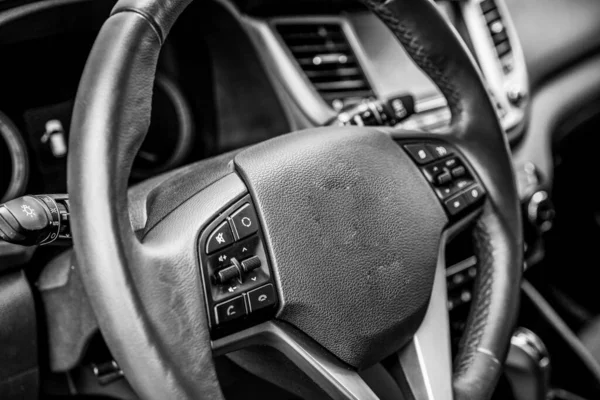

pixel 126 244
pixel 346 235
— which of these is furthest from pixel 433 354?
pixel 126 244

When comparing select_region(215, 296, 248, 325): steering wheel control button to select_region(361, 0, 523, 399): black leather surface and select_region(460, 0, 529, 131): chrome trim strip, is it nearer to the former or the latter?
select_region(361, 0, 523, 399): black leather surface

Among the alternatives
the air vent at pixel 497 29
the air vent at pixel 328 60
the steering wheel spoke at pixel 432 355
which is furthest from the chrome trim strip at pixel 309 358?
the air vent at pixel 497 29

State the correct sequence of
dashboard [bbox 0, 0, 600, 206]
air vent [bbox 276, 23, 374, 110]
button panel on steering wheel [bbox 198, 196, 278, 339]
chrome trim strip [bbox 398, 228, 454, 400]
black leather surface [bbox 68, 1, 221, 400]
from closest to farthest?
black leather surface [bbox 68, 1, 221, 400]
button panel on steering wheel [bbox 198, 196, 278, 339]
chrome trim strip [bbox 398, 228, 454, 400]
dashboard [bbox 0, 0, 600, 206]
air vent [bbox 276, 23, 374, 110]

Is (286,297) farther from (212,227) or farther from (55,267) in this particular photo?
(55,267)

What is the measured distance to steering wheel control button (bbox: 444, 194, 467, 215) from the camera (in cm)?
96

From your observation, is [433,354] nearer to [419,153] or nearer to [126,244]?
[419,153]

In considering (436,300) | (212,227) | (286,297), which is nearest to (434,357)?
(436,300)

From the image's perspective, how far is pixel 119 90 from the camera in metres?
0.63

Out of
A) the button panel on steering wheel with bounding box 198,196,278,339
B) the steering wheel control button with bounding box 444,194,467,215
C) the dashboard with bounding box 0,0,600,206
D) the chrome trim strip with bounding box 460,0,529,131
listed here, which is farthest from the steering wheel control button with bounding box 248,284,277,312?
the chrome trim strip with bounding box 460,0,529,131

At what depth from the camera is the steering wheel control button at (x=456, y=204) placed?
37.7 inches

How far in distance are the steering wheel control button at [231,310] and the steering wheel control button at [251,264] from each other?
0.03 meters

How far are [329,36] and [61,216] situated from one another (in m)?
1.02

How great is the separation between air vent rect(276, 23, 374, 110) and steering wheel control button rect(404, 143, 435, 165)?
515 millimetres

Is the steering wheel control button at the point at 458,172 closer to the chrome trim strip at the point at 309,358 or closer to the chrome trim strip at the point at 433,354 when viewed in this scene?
the chrome trim strip at the point at 433,354
